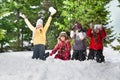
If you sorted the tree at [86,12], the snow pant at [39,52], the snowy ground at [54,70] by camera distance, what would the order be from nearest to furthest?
the snowy ground at [54,70]
the snow pant at [39,52]
the tree at [86,12]

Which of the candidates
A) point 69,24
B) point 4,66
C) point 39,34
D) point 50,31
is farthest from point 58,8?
point 4,66

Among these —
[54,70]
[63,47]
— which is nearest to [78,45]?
[63,47]

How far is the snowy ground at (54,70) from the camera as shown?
34.6 ft

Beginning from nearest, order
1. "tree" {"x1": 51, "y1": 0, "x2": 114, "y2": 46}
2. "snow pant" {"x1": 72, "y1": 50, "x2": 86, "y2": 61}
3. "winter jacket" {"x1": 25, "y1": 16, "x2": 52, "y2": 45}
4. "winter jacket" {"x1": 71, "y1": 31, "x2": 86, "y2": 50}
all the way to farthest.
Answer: "winter jacket" {"x1": 25, "y1": 16, "x2": 52, "y2": 45} → "winter jacket" {"x1": 71, "y1": 31, "x2": 86, "y2": 50} → "snow pant" {"x1": 72, "y1": 50, "x2": 86, "y2": 61} → "tree" {"x1": 51, "y1": 0, "x2": 114, "y2": 46}

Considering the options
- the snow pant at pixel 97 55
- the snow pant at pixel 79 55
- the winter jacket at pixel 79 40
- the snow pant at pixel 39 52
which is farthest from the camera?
the snow pant at pixel 79 55

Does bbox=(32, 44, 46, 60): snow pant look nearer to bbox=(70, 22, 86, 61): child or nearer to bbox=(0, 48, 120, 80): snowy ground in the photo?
bbox=(70, 22, 86, 61): child

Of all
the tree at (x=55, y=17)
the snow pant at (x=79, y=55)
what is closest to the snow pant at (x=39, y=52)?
the snow pant at (x=79, y=55)

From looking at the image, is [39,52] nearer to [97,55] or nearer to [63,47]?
[63,47]

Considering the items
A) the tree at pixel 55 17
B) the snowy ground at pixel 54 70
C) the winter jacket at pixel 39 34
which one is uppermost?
the winter jacket at pixel 39 34

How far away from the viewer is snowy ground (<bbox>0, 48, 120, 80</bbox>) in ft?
34.6

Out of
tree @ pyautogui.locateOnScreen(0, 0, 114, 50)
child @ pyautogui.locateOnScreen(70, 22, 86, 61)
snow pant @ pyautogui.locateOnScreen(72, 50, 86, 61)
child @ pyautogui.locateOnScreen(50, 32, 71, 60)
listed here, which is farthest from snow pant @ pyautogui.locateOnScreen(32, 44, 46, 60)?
tree @ pyautogui.locateOnScreen(0, 0, 114, 50)

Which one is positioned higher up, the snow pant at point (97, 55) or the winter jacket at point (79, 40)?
the winter jacket at point (79, 40)

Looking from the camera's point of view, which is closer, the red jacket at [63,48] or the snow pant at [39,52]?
the snow pant at [39,52]

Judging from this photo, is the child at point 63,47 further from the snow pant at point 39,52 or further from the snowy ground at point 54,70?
the snowy ground at point 54,70
